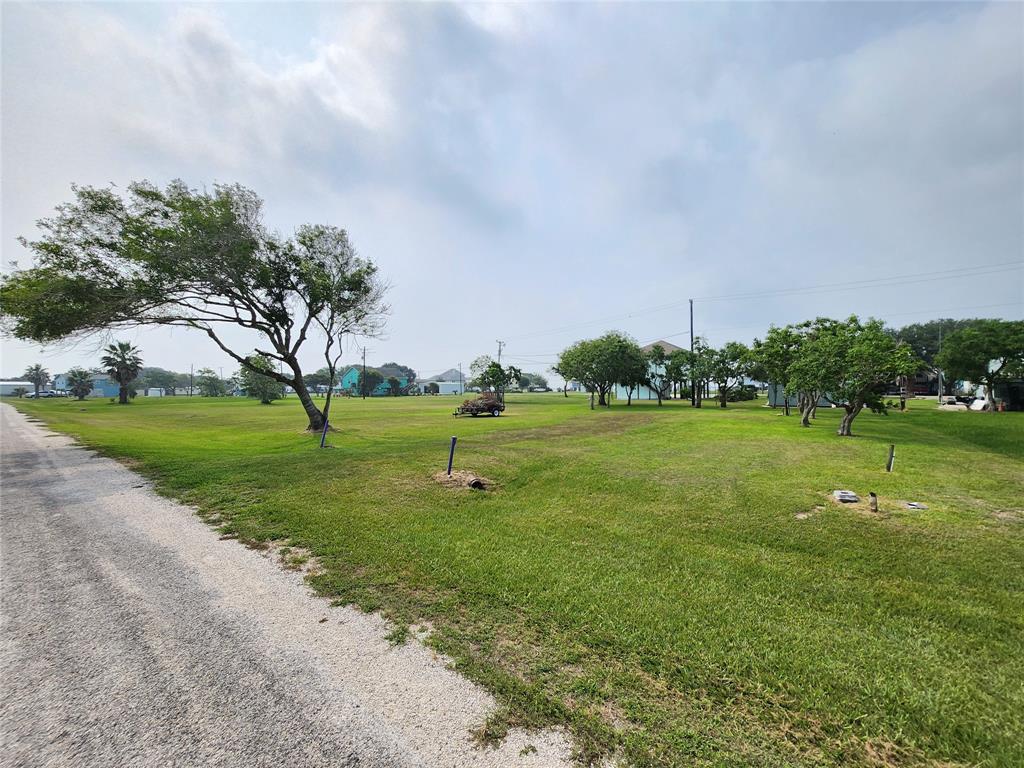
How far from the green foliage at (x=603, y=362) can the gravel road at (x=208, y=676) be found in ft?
140

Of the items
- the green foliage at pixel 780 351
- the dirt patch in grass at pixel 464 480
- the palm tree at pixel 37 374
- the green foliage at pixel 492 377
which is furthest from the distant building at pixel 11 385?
the green foliage at pixel 780 351

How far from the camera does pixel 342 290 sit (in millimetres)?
21062

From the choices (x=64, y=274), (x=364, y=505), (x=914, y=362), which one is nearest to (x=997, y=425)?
(x=914, y=362)

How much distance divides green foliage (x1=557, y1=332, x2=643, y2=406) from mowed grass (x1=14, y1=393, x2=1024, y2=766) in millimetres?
34609

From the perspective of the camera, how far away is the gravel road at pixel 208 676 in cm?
246

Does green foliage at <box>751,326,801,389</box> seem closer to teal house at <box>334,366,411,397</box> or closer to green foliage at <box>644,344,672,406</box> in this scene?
green foliage at <box>644,344,672,406</box>

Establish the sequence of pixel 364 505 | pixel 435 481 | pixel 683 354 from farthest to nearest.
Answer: pixel 683 354
pixel 435 481
pixel 364 505

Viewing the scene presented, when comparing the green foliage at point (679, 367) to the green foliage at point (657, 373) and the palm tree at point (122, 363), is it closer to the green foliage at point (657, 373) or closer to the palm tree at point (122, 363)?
the green foliage at point (657, 373)

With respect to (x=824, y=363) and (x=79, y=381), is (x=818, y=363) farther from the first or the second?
(x=79, y=381)

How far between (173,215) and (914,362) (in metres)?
32.6

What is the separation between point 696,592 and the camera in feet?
15.0

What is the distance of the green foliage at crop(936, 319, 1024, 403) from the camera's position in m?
35.6

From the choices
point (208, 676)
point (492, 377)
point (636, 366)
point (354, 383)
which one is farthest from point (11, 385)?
point (208, 676)

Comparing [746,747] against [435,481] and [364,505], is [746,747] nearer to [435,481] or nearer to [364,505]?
[364,505]
